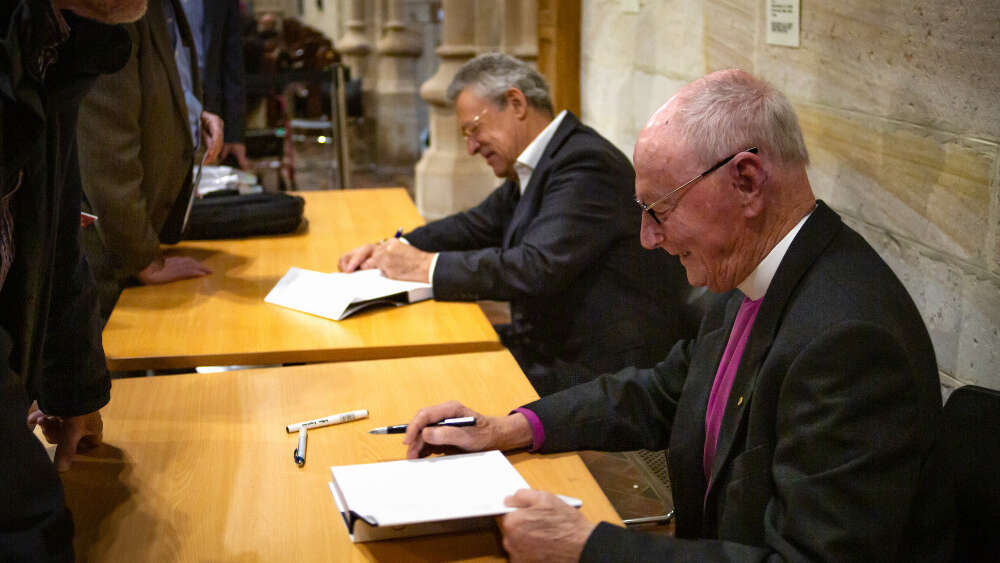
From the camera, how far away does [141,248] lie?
2754 mm

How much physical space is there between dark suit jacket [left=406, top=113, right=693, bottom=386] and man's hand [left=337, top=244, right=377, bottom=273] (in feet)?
0.82

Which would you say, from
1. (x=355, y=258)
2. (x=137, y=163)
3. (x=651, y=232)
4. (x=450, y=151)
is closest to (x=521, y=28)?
(x=450, y=151)

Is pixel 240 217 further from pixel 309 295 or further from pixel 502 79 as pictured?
pixel 502 79

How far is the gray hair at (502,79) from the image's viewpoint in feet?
10.2

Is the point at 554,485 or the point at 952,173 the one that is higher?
the point at 952,173

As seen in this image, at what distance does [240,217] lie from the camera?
342 centimetres

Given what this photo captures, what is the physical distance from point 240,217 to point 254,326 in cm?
104

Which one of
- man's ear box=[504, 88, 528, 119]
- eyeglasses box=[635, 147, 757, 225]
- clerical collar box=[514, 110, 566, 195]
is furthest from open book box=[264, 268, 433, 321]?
eyeglasses box=[635, 147, 757, 225]

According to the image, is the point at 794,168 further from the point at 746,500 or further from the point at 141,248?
the point at 141,248

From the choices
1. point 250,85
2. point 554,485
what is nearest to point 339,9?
point 250,85

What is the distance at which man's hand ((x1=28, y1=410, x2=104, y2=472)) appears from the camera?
1700 millimetres

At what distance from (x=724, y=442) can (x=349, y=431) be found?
2.33 ft

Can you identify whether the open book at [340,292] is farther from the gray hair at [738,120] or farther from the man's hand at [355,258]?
the gray hair at [738,120]

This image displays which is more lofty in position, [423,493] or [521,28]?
[521,28]
